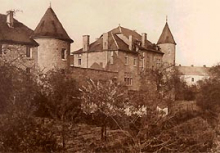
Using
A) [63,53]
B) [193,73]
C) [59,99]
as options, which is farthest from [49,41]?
[193,73]

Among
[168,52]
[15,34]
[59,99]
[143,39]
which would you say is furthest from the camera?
[168,52]

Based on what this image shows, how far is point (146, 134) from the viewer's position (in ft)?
24.4

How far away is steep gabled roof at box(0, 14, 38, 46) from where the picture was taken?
14375 mm

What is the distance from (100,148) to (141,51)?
14.8 m

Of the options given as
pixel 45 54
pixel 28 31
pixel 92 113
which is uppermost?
pixel 28 31

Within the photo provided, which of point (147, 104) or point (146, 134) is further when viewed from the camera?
point (147, 104)

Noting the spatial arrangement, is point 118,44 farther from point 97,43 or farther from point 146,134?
point 146,134

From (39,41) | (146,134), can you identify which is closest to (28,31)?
(39,41)

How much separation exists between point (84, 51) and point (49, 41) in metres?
6.92

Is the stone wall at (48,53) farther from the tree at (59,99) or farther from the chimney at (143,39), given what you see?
the chimney at (143,39)

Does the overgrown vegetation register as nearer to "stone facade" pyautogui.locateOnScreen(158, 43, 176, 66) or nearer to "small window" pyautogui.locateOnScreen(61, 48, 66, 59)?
"small window" pyautogui.locateOnScreen(61, 48, 66, 59)

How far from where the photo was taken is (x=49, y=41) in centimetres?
1541

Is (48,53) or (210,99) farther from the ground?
(48,53)

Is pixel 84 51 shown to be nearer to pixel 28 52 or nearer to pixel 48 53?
pixel 48 53
